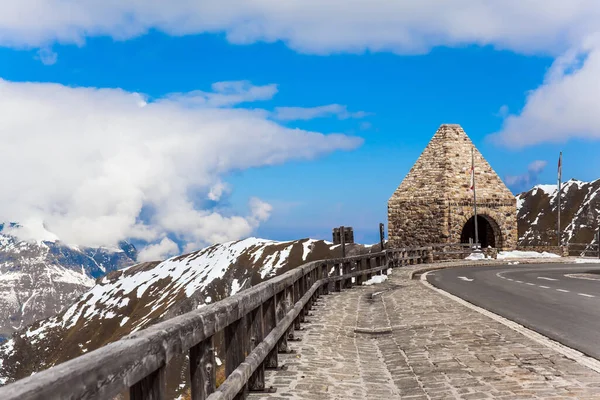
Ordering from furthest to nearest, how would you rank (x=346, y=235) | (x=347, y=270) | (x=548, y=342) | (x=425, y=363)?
(x=346, y=235)
(x=347, y=270)
(x=548, y=342)
(x=425, y=363)

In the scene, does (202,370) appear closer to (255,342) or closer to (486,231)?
(255,342)

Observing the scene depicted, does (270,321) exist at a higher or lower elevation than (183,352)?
lower

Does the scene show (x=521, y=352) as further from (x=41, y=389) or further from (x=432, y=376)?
(x=41, y=389)

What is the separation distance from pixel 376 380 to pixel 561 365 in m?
2.32

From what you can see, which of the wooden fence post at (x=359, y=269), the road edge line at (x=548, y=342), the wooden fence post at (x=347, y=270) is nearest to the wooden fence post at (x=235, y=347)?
the road edge line at (x=548, y=342)

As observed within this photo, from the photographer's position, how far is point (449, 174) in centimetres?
4828

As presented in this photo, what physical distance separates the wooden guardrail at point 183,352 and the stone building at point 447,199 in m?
39.9

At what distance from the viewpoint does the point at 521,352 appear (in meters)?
8.67

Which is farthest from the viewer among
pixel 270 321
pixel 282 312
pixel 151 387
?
pixel 282 312

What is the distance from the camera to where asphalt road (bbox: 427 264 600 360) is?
9961mm

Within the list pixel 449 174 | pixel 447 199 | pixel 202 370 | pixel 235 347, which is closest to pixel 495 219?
pixel 447 199

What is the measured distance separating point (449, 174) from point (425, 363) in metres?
41.3

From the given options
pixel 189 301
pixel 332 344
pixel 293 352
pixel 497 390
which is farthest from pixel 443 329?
pixel 189 301

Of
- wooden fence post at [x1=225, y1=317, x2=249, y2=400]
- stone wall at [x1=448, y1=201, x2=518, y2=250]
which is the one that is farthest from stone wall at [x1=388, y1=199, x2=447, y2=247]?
wooden fence post at [x1=225, y1=317, x2=249, y2=400]
